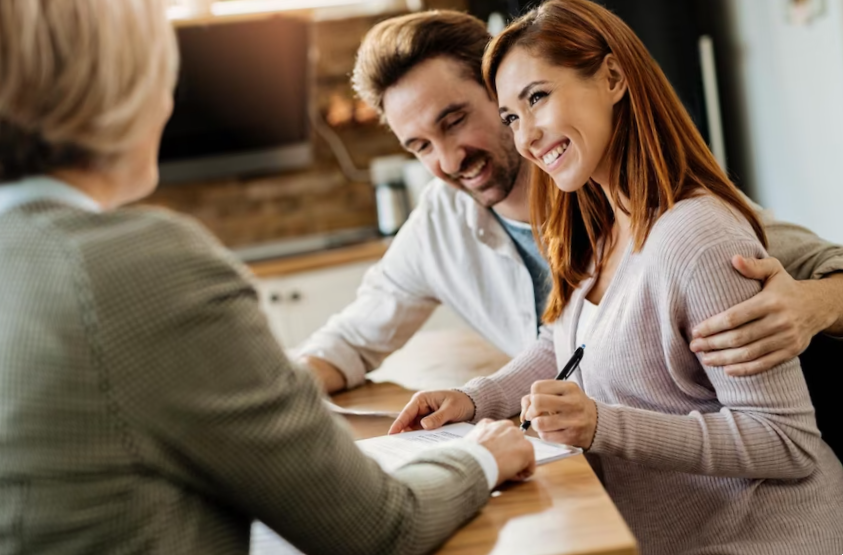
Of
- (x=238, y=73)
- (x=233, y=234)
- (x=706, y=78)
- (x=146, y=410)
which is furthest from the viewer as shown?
(x=233, y=234)

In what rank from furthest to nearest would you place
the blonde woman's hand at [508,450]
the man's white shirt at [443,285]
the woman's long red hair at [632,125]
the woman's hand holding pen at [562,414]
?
the man's white shirt at [443,285], the woman's long red hair at [632,125], the woman's hand holding pen at [562,414], the blonde woman's hand at [508,450]

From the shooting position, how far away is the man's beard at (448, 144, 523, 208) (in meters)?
1.97

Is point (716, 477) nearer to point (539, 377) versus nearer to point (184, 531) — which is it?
point (539, 377)

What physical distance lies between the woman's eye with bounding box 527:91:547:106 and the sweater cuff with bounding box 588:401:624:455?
0.48 meters

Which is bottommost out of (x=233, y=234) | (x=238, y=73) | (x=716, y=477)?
(x=233, y=234)

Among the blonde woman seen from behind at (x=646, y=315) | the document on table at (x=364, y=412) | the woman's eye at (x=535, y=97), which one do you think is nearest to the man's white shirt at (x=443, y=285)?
the document on table at (x=364, y=412)

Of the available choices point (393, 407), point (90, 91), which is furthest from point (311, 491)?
point (393, 407)

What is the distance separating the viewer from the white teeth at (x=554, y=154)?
4.56 feet

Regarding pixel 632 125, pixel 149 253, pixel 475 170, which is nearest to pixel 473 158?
pixel 475 170

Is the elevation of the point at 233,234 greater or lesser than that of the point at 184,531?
lesser

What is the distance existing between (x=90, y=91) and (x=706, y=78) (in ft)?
9.96

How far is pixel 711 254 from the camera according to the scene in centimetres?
116

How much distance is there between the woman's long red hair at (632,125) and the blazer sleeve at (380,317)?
53 centimetres

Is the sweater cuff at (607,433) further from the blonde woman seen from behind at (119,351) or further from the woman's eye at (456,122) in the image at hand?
the woman's eye at (456,122)
